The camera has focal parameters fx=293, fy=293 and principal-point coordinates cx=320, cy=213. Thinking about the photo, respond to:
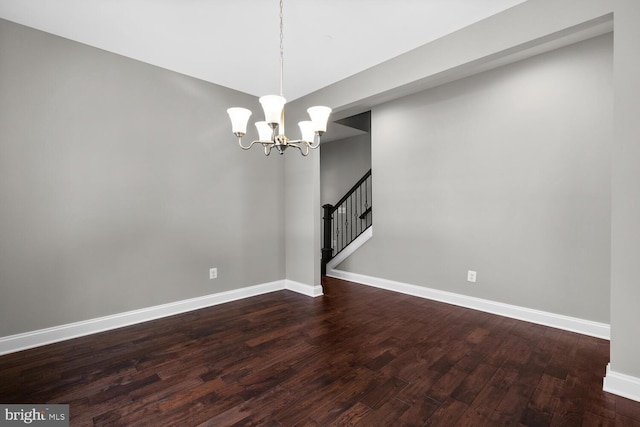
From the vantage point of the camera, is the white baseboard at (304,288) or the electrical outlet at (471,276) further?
the white baseboard at (304,288)

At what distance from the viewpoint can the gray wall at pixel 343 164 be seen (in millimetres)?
6211

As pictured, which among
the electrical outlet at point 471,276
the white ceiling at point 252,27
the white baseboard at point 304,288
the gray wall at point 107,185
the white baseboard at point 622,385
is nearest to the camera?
the white baseboard at point 622,385

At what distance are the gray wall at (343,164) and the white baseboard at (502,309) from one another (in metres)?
2.50

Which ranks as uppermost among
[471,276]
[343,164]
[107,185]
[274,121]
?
[343,164]

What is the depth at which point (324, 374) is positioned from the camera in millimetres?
2117

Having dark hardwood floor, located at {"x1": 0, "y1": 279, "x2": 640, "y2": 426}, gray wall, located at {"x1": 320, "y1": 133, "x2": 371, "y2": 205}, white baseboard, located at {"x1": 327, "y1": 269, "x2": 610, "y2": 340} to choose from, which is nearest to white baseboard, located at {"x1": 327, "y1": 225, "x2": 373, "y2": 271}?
white baseboard, located at {"x1": 327, "y1": 269, "x2": 610, "y2": 340}

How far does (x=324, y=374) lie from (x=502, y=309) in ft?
7.67

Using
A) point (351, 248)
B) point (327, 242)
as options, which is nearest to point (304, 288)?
point (351, 248)

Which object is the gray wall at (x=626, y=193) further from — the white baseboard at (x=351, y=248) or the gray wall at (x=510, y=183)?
the white baseboard at (x=351, y=248)

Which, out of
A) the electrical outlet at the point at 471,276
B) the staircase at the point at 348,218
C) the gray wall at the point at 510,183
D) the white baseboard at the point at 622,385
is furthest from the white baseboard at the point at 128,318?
the white baseboard at the point at 622,385

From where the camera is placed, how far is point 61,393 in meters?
1.89

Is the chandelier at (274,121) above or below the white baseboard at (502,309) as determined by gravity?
above

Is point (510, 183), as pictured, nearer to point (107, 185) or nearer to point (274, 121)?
point (274, 121)

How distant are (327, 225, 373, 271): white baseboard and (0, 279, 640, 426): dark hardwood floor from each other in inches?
65.2
